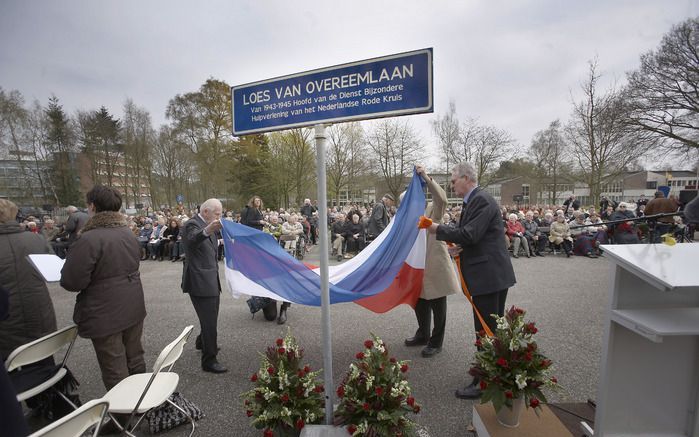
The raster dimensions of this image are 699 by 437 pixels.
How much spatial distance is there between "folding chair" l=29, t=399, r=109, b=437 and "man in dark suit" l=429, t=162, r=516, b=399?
8.66 ft

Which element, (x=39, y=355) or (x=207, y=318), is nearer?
(x=39, y=355)

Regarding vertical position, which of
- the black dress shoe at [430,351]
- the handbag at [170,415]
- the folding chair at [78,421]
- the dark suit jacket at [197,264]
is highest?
the dark suit jacket at [197,264]

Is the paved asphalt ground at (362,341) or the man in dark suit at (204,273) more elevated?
the man in dark suit at (204,273)

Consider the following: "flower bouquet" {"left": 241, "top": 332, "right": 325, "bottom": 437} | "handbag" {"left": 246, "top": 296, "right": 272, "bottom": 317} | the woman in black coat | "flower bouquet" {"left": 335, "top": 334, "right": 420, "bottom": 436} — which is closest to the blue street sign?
"flower bouquet" {"left": 335, "top": 334, "right": 420, "bottom": 436}

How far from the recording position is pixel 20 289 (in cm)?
282

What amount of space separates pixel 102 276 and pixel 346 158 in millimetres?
29052

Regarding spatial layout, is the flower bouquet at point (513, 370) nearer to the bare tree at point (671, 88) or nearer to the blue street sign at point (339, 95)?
the blue street sign at point (339, 95)

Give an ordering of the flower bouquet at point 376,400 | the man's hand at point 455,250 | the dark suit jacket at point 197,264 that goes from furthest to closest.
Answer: the dark suit jacket at point 197,264, the man's hand at point 455,250, the flower bouquet at point 376,400

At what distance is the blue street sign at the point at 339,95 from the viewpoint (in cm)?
190

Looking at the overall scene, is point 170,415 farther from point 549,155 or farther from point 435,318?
point 549,155

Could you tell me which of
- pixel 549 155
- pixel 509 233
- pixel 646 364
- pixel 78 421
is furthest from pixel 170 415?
pixel 549 155

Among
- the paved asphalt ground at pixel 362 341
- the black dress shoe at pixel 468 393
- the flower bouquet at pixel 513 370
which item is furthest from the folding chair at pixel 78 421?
the black dress shoe at pixel 468 393

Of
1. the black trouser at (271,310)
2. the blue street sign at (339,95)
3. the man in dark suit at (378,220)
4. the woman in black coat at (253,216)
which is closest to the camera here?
the blue street sign at (339,95)

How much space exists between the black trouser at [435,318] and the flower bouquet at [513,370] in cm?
134
